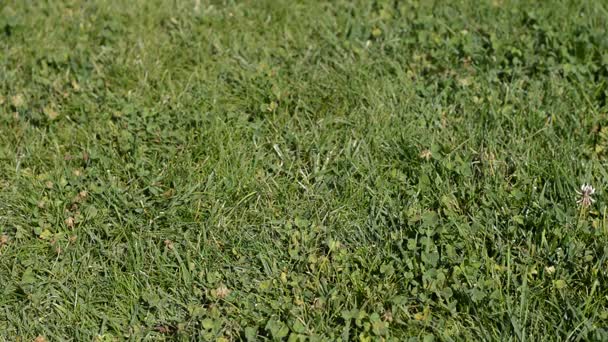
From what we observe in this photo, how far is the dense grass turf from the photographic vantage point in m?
2.97

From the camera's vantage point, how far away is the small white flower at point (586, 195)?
10.6 ft

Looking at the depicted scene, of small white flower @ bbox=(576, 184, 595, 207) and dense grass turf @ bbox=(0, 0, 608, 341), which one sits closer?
Answer: dense grass turf @ bbox=(0, 0, 608, 341)

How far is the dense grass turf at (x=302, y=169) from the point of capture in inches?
117

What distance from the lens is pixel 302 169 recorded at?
3555mm

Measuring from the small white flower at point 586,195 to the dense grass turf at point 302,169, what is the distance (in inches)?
1.5

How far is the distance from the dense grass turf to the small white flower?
0.04m

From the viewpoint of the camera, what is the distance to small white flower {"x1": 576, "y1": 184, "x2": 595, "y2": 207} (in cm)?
324

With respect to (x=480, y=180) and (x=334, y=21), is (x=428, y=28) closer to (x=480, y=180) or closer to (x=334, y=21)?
(x=334, y=21)

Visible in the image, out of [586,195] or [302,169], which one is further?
[302,169]

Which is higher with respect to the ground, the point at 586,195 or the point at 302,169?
the point at 586,195

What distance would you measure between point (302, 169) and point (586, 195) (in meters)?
1.15

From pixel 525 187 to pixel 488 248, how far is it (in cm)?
35

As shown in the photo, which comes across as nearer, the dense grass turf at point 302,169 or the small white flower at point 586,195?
the dense grass turf at point 302,169

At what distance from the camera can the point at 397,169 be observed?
3.49 m
